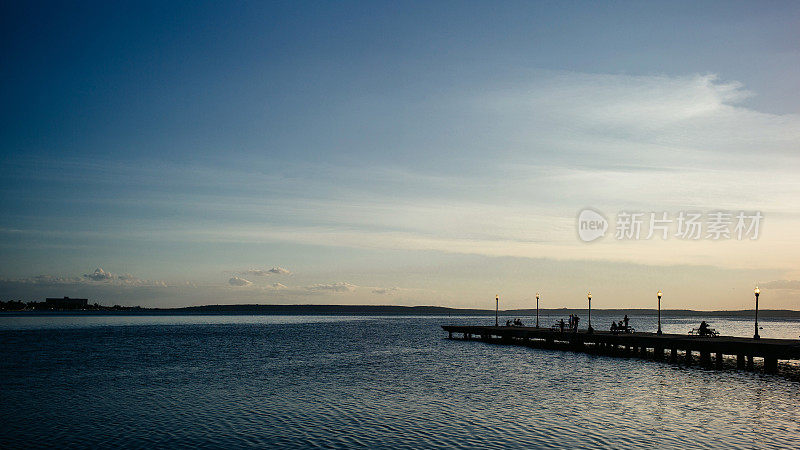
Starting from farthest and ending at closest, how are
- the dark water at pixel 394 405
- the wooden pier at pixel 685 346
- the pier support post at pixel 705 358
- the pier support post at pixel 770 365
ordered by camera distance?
the pier support post at pixel 705 358, the pier support post at pixel 770 365, the wooden pier at pixel 685 346, the dark water at pixel 394 405

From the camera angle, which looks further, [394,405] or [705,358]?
[705,358]

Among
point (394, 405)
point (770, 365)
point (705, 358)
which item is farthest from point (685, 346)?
point (394, 405)

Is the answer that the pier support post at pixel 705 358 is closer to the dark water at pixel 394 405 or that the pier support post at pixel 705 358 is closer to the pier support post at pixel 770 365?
the dark water at pixel 394 405

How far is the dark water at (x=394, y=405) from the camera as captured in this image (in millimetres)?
22672

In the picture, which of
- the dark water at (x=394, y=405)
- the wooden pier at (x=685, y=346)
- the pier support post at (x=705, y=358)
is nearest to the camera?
the dark water at (x=394, y=405)

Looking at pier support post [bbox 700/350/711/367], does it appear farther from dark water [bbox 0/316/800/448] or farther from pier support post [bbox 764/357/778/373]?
pier support post [bbox 764/357/778/373]

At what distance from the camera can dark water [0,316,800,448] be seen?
22.7 meters

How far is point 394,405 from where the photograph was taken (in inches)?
1178

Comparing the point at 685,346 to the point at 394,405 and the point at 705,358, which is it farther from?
the point at 394,405

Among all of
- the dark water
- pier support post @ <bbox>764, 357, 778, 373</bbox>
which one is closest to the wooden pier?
pier support post @ <bbox>764, 357, 778, 373</bbox>

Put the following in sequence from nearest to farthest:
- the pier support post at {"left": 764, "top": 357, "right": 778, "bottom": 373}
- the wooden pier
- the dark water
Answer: the dark water, the wooden pier, the pier support post at {"left": 764, "top": 357, "right": 778, "bottom": 373}

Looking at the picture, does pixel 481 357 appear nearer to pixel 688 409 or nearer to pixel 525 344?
pixel 525 344

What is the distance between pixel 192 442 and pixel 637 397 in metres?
23.5

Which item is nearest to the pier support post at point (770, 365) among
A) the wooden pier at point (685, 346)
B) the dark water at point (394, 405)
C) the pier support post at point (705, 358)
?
the wooden pier at point (685, 346)
